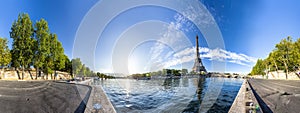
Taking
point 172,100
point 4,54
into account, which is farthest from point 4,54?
point 172,100

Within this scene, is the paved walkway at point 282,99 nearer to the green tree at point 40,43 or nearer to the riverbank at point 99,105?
the riverbank at point 99,105

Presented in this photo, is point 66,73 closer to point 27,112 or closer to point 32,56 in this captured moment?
point 32,56

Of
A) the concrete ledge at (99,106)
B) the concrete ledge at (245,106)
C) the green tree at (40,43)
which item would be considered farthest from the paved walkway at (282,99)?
Result: the green tree at (40,43)

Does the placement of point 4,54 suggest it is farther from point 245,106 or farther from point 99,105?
point 245,106

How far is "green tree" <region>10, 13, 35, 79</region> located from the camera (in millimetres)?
38144

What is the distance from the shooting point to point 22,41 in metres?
38.2

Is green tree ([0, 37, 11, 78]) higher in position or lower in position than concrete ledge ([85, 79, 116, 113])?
higher

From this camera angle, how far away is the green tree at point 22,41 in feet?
125

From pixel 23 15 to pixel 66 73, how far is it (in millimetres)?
38160

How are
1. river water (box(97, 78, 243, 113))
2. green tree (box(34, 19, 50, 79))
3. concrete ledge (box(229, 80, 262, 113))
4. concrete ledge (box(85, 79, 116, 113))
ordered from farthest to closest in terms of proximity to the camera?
1. green tree (box(34, 19, 50, 79))
2. river water (box(97, 78, 243, 113))
3. concrete ledge (box(85, 79, 116, 113))
4. concrete ledge (box(229, 80, 262, 113))

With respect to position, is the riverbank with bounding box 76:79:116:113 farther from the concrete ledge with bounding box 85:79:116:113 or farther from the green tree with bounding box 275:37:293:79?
the green tree with bounding box 275:37:293:79

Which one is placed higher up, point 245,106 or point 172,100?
point 245,106

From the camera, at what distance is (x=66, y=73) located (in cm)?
7275

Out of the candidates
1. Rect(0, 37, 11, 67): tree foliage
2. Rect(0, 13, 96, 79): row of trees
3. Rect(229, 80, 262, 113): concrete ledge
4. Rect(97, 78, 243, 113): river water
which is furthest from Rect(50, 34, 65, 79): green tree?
Rect(229, 80, 262, 113): concrete ledge
